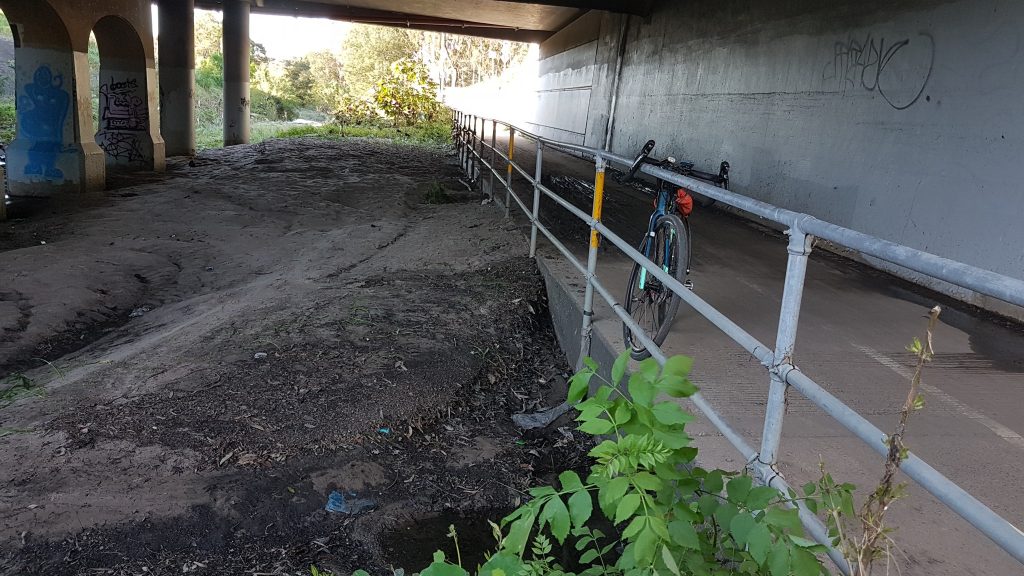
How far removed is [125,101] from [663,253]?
14.4 metres

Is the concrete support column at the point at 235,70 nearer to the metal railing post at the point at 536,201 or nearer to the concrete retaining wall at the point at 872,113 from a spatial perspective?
the concrete retaining wall at the point at 872,113

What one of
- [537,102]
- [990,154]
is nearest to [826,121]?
[990,154]

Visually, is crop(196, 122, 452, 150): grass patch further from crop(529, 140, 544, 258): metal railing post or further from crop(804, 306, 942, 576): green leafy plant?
crop(804, 306, 942, 576): green leafy plant

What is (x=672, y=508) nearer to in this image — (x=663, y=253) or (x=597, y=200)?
(x=663, y=253)

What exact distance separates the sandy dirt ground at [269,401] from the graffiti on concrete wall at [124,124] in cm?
766

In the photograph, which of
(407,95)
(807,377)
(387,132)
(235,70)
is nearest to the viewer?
(807,377)

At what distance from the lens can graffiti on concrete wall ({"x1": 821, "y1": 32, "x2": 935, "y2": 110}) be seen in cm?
668

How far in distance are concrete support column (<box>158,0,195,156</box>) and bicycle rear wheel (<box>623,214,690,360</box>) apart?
57.8 feet

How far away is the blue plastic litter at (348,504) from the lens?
324 centimetres

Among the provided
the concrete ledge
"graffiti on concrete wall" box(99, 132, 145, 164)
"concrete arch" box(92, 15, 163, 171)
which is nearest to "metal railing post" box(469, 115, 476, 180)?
the concrete ledge

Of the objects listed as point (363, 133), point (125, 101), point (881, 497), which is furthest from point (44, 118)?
point (881, 497)

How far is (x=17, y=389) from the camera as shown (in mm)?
4504

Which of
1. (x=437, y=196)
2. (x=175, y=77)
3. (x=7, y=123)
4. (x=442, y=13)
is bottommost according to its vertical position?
(x=437, y=196)

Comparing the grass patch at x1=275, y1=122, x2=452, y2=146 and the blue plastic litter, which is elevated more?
the grass patch at x1=275, y1=122, x2=452, y2=146
